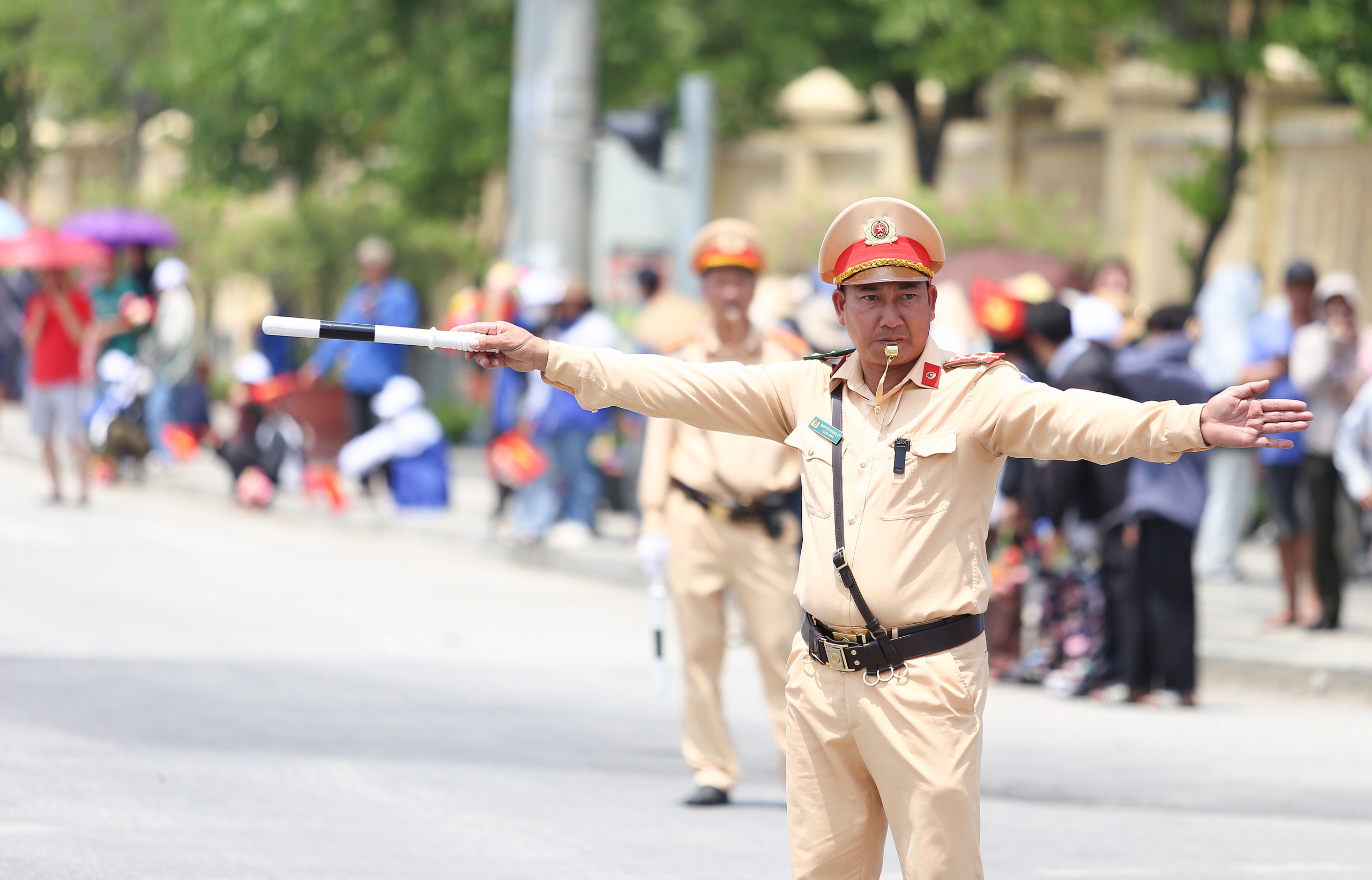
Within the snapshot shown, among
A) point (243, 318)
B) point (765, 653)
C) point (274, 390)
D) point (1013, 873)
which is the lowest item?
point (1013, 873)

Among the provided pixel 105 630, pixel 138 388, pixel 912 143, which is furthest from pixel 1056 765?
pixel 912 143

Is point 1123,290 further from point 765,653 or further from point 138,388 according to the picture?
point 138,388

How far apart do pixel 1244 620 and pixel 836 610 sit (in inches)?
307

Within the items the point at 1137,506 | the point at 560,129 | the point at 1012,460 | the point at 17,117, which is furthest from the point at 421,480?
the point at 17,117

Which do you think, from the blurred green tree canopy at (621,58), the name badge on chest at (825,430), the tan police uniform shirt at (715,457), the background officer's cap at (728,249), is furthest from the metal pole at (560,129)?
the name badge on chest at (825,430)

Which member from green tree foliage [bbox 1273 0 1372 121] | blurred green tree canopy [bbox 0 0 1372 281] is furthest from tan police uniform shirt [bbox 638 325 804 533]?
blurred green tree canopy [bbox 0 0 1372 281]

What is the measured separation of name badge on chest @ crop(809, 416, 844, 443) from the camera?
4.34 m

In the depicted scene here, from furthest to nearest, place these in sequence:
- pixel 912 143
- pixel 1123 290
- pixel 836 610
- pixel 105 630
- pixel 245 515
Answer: pixel 912 143, pixel 245 515, pixel 1123 290, pixel 105 630, pixel 836 610

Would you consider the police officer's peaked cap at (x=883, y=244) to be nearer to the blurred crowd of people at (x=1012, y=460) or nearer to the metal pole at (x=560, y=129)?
the blurred crowd of people at (x=1012, y=460)

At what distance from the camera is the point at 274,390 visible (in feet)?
53.3

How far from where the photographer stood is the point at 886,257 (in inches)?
167

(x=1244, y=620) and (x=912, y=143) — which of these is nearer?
(x=1244, y=620)

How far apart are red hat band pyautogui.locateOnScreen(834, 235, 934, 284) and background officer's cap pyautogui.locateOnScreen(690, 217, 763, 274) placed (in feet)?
8.98

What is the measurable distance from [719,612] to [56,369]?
30.6ft
